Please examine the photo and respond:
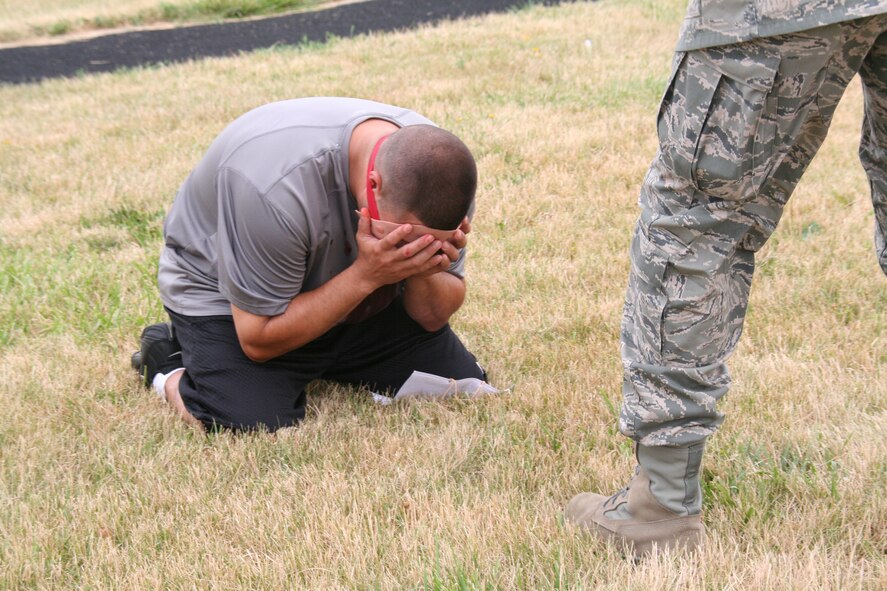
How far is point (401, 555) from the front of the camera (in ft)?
7.93

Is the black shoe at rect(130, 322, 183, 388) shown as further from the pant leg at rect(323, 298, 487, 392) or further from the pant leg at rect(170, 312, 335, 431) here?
the pant leg at rect(323, 298, 487, 392)

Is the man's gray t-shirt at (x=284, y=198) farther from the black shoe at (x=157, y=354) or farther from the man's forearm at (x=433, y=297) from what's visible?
the black shoe at (x=157, y=354)

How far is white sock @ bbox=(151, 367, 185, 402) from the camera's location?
11.9ft

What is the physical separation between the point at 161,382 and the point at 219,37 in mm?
11105

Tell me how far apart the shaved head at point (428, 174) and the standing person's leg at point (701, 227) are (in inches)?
27.5

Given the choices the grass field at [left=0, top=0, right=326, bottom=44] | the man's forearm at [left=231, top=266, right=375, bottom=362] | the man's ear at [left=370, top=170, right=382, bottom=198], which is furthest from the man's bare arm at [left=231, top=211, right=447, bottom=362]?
the grass field at [left=0, top=0, right=326, bottom=44]

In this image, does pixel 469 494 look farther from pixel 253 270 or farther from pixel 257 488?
pixel 253 270

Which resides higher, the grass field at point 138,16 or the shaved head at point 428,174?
the shaved head at point 428,174

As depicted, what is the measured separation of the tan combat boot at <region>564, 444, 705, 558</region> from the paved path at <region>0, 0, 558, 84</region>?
10.1 m

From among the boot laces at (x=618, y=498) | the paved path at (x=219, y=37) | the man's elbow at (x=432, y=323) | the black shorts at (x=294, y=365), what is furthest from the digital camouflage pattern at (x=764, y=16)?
the paved path at (x=219, y=37)

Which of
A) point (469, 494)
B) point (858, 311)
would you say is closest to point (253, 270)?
point (469, 494)

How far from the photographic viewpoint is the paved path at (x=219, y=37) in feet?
40.8

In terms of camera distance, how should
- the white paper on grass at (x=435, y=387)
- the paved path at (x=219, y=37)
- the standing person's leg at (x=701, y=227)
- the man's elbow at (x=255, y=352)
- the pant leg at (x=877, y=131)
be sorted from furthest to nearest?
the paved path at (x=219, y=37), the white paper on grass at (x=435, y=387), the man's elbow at (x=255, y=352), the pant leg at (x=877, y=131), the standing person's leg at (x=701, y=227)

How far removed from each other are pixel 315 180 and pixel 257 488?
1.00 m
